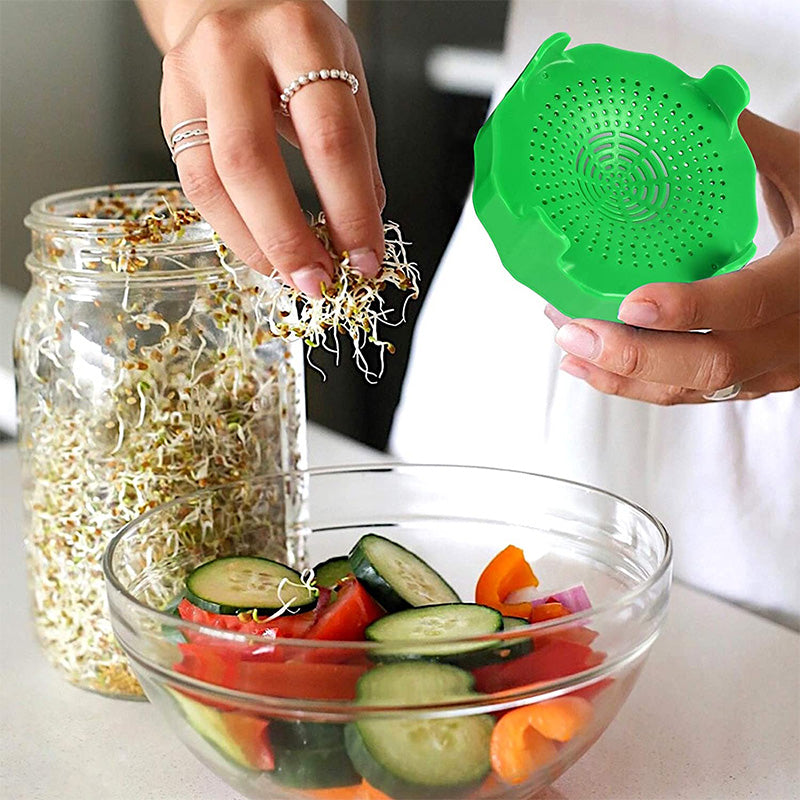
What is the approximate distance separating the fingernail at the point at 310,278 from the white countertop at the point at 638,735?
0.28m

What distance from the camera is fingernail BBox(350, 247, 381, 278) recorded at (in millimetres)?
599

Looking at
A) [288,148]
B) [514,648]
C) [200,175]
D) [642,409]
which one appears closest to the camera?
[514,648]

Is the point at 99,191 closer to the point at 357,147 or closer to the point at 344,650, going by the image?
the point at 357,147

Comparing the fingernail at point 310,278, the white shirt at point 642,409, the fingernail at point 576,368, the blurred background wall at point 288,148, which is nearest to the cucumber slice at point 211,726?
the fingernail at point 310,278

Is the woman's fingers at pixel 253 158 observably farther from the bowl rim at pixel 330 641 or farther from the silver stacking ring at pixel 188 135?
the bowl rim at pixel 330 641

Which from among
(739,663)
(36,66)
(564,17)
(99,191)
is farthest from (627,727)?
(36,66)

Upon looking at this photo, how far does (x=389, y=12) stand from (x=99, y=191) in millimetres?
936

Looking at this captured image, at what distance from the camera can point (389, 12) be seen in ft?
5.28

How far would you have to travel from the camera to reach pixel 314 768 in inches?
20.7

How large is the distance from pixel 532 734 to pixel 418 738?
A: 2.3 inches

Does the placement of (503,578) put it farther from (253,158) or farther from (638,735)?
(253,158)

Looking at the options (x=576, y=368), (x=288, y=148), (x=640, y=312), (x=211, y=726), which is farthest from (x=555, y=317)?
(x=288, y=148)

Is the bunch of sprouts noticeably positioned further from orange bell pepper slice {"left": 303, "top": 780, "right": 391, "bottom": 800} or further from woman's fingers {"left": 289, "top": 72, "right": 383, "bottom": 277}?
orange bell pepper slice {"left": 303, "top": 780, "right": 391, "bottom": 800}

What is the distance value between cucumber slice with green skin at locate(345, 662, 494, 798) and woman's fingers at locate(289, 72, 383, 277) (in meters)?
0.23
